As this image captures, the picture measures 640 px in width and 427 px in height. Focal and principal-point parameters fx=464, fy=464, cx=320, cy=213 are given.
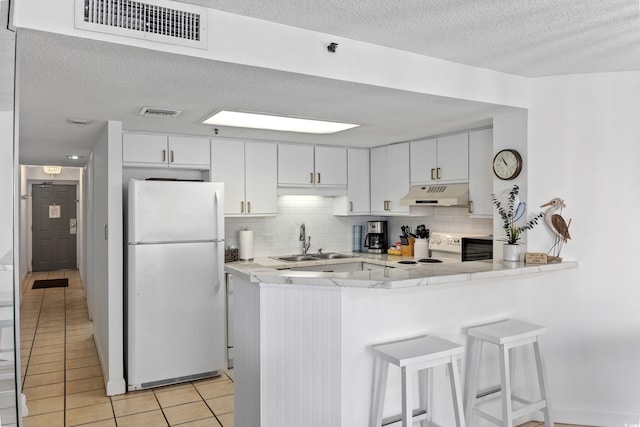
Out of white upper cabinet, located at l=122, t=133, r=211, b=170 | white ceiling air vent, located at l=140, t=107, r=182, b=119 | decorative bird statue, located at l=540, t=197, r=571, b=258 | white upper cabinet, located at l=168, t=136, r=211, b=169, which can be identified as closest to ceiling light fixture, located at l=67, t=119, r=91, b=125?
white upper cabinet, located at l=122, t=133, r=211, b=170

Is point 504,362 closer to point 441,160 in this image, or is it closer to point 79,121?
point 441,160

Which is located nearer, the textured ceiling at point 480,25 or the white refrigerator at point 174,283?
the textured ceiling at point 480,25

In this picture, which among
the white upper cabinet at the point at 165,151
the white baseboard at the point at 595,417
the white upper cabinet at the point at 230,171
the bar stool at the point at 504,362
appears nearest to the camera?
the bar stool at the point at 504,362

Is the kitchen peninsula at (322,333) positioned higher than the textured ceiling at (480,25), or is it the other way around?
the textured ceiling at (480,25)

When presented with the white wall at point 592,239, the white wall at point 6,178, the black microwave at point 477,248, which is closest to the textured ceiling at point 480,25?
the white wall at point 592,239

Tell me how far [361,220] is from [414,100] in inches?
114

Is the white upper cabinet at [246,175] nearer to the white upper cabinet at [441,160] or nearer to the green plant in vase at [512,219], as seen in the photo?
the white upper cabinet at [441,160]

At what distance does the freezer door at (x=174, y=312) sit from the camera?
12.4 ft

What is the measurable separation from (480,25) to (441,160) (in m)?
2.22

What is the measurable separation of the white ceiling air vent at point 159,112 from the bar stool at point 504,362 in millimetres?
2510

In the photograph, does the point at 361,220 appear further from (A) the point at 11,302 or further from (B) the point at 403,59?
(A) the point at 11,302

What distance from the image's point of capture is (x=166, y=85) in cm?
262

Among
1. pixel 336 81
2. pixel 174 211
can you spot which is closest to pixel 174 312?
pixel 174 211

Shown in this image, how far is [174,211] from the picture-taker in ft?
12.8
